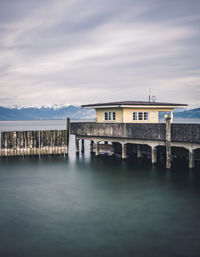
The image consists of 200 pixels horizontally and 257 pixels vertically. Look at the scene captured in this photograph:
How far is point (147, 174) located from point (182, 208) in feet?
31.3

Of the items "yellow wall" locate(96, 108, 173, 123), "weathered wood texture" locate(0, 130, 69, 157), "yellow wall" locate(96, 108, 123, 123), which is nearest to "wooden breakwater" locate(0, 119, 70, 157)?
"weathered wood texture" locate(0, 130, 69, 157)

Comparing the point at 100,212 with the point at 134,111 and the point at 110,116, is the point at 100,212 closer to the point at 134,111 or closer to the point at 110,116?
the point at 134,111

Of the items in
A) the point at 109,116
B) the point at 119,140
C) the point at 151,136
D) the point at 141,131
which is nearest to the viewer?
the point at 151,136

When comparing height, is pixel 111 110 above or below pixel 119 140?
above

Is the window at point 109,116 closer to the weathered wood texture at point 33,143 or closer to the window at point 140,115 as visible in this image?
the window at point 140,115

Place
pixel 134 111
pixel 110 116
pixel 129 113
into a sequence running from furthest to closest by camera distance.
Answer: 1. pixel 110 116
2. pixel 134 111
3. pixel 129 113

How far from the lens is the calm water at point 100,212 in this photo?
1297 cm

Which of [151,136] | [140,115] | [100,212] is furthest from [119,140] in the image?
[100,212]

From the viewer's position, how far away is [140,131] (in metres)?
29.1

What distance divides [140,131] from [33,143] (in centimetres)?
1360

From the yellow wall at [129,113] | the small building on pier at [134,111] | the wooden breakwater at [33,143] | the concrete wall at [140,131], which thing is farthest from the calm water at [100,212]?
the small building on pier at [134,111]

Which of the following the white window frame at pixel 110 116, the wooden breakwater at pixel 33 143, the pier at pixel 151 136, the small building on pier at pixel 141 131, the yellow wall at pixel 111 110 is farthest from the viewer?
the wooden breakwater at pixel 33 143

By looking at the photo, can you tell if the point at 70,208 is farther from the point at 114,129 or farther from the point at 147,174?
the point at 114,129

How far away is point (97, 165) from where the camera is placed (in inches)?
1298
